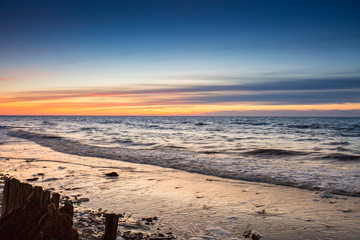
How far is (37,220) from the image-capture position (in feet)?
9.02

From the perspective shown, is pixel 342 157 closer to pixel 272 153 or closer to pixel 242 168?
pixel 272 153

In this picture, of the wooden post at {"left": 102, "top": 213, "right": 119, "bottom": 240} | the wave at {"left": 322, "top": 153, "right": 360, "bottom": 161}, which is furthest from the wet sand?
the wave at {"left": 322, "top": 153, "right": 360, "bottom": 161}

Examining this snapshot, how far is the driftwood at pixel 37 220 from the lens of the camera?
2.59 metres

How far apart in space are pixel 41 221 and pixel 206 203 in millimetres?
4504

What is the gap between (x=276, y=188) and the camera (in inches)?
326

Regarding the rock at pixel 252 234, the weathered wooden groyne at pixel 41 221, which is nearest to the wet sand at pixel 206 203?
the rock at pixel 252 234

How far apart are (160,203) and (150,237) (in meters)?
1.98

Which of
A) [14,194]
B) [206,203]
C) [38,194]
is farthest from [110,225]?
[206,203]

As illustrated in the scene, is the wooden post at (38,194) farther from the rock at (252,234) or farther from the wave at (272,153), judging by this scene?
the wave at (272,153)

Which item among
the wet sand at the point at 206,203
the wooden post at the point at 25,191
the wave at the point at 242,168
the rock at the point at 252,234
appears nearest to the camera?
the wooden post at the point at 25,191

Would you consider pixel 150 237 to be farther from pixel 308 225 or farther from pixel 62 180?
pixel 62 180

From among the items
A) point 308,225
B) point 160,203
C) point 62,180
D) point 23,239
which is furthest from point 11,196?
point 62,180

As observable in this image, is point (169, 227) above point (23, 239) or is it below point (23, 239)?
below

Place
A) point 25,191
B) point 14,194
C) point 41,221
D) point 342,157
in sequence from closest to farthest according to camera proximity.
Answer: point 41,221 < point 25,191 < point 14,194 < point 342,157
